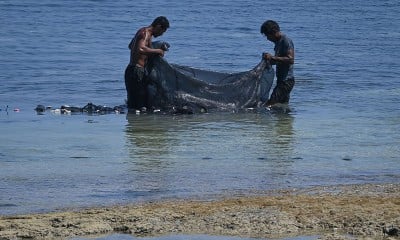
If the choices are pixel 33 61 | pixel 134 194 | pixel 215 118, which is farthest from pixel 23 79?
pixel 134 194

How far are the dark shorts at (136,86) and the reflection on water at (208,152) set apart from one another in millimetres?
294

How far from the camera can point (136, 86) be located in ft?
50.0

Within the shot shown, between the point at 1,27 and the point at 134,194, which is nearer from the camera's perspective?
the point at 134,194

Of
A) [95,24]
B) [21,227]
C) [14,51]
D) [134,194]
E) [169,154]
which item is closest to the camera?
[21,227]

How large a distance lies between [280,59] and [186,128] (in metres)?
2.07

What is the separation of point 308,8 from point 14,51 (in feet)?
58.6

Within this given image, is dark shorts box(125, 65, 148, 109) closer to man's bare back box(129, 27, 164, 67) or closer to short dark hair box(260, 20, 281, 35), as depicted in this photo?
man's bare back box(129, 27, 164, 67)

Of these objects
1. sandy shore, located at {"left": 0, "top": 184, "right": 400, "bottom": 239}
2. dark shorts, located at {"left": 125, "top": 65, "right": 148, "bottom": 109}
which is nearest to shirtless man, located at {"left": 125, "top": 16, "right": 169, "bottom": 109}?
dark shorts, located at {"left": 125, "top": 65, "right": 148, "bottom": 109}

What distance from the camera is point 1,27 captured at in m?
32.1

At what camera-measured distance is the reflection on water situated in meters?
10.2

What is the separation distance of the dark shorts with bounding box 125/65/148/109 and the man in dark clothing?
6.04 feet

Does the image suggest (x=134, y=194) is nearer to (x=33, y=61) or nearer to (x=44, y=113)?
(x=44, y=113)

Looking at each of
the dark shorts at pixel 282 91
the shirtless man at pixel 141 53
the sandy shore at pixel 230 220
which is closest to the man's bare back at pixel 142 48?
the shirtless man at pixel 141 53

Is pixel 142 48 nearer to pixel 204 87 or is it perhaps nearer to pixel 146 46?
pixel 146 46
